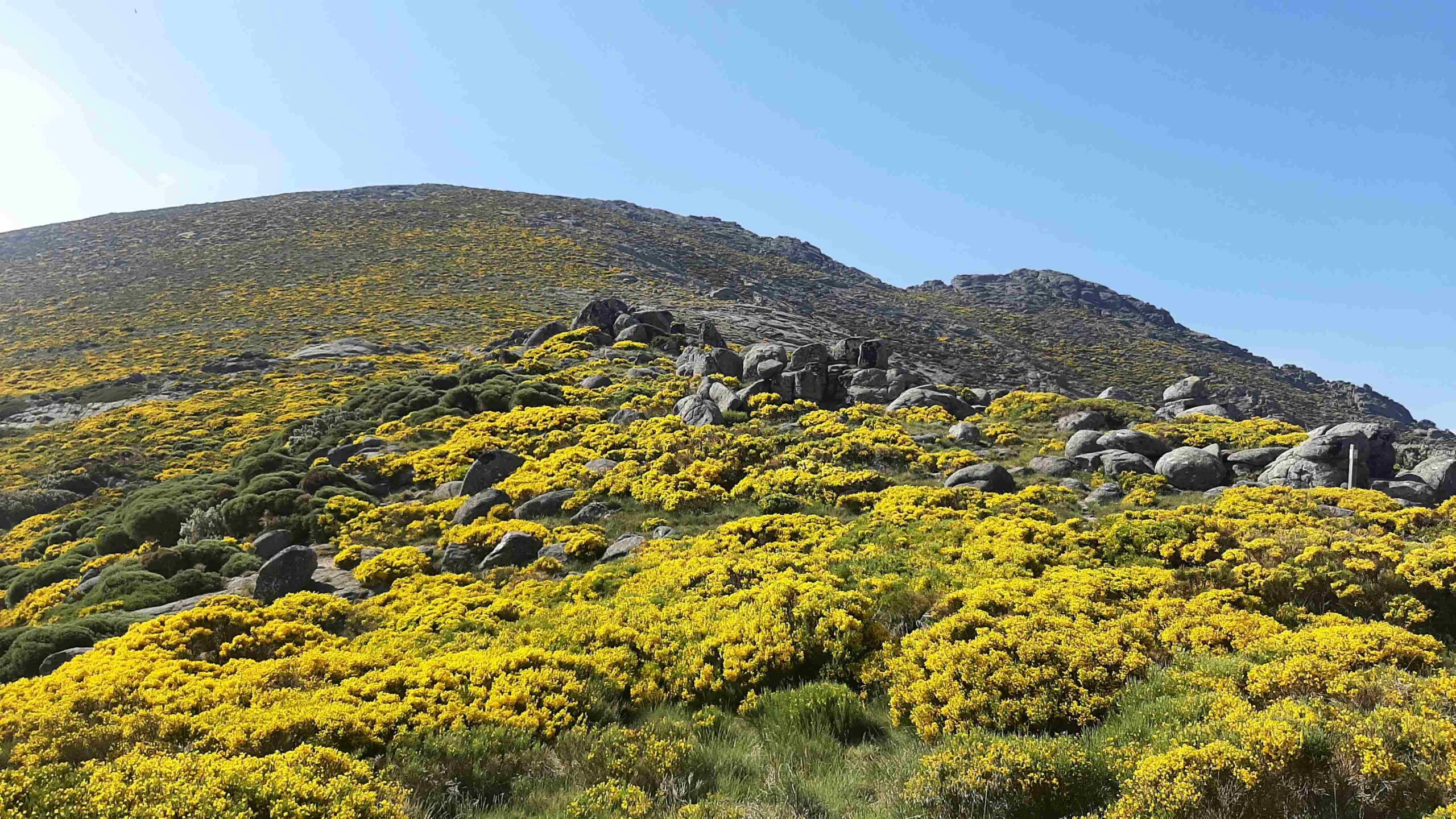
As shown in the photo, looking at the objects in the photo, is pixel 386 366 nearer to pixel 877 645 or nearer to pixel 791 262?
pixel 877 645

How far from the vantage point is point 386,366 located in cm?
4603

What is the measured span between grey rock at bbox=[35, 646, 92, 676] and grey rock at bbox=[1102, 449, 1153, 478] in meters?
24.9

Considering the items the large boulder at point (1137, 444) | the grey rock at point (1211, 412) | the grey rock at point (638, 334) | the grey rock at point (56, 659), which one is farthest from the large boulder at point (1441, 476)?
the grey rock at point (638, 334)

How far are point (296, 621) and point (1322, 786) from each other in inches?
619

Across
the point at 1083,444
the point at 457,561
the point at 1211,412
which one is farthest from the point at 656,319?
the point at 1211,412

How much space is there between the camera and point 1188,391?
3828 centimetres

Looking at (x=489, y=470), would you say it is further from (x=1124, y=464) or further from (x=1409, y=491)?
(x=1409, y=491)

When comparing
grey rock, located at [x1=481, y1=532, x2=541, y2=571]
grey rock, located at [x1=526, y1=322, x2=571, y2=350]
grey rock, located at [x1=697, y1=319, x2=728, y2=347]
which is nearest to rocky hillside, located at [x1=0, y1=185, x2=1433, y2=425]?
grey rock, located at [x1=526, y1=322, x2=571, y2=350]

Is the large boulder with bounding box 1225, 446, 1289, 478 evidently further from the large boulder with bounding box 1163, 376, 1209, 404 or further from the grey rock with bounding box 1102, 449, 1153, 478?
the large boulder with bounding box 1163, 376, 1209, 404

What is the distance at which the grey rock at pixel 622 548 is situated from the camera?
56.3 ft

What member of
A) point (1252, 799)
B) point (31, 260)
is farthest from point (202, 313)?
point (1252, 799)

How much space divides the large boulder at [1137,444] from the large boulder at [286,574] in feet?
77.5

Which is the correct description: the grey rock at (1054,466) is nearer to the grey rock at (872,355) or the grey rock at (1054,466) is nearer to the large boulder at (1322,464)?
the large boulder at (1322,464)

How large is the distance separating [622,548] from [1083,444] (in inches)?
631
